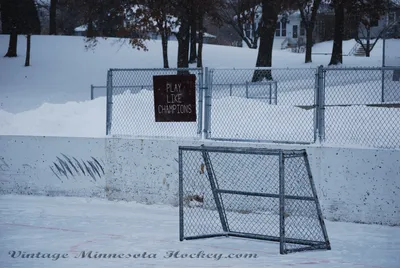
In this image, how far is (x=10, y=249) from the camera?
8.67m


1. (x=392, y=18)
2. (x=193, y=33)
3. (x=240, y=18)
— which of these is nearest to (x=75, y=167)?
(x=193, y=33)

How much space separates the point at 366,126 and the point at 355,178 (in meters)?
4.05

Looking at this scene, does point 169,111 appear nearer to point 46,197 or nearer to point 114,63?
point 46,197

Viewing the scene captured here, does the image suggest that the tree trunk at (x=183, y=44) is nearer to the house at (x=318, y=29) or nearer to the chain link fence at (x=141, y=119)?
the chain link fence at (x=141, y=119)

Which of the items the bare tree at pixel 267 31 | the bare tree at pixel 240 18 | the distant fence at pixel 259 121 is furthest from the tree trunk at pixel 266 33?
the distant fence at pixel 259 121

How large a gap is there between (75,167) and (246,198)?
10.9ft

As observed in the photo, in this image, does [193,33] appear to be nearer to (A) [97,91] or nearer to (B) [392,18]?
(A) [97,91]

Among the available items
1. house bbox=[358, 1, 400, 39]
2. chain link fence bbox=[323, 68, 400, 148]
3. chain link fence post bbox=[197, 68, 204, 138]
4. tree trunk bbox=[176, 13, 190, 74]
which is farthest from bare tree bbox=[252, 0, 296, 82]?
chain link fence post bbox=[197, 68, 204, 138]

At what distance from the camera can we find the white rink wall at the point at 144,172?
10281 mm

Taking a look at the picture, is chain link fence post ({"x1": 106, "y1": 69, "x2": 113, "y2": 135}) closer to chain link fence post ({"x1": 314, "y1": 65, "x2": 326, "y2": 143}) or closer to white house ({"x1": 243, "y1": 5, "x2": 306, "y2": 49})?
chain link fence post ({"x1": 314, "y1": 65, "x2": 326, "y2": 143})

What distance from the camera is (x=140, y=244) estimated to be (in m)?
9.06

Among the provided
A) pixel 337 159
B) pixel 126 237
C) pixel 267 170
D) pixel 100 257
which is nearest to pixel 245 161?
pixel 267 170

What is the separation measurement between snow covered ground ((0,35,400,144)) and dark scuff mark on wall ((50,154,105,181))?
53 centimetres

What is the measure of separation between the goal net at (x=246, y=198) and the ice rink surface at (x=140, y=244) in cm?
33
